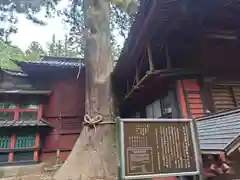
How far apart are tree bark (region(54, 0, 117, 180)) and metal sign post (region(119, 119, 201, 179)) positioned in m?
2.31

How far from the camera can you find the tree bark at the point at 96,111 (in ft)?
13.6

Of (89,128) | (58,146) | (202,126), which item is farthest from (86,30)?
(58,146)

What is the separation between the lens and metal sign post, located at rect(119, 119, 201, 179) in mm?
2045

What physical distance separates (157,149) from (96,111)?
9.69 feet

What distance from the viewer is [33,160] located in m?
7.81

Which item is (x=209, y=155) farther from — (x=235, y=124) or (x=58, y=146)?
(x=58, y=146)

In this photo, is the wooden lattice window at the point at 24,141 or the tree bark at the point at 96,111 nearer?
the tree bark at the point at 96,111

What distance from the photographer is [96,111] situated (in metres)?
4.91

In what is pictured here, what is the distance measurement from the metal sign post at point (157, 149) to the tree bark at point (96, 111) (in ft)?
7.59

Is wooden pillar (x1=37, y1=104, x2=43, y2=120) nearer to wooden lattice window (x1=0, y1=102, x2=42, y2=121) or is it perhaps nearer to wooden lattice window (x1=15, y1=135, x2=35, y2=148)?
wooden lattice window (x1=0, y1=102, x2=42, y2=121)

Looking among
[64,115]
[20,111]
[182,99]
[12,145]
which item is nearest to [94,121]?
[182,99]

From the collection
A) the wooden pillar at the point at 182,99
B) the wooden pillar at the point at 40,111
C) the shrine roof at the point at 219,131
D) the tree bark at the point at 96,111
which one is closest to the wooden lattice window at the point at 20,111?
the wooden pillar at the point at 40,111

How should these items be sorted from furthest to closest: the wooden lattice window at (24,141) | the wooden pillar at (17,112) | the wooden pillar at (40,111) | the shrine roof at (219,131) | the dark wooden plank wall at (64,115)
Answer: the dark wooden plank wall at (64,115) → the wooden pillar at (40,111) → the wooden pillar at (17,112) → the wooden lattice window at (24,141) → the shrine roof at (219,131)

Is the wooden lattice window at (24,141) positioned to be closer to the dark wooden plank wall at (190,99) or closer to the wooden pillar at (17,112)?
the wooden pillar at (17,112)
